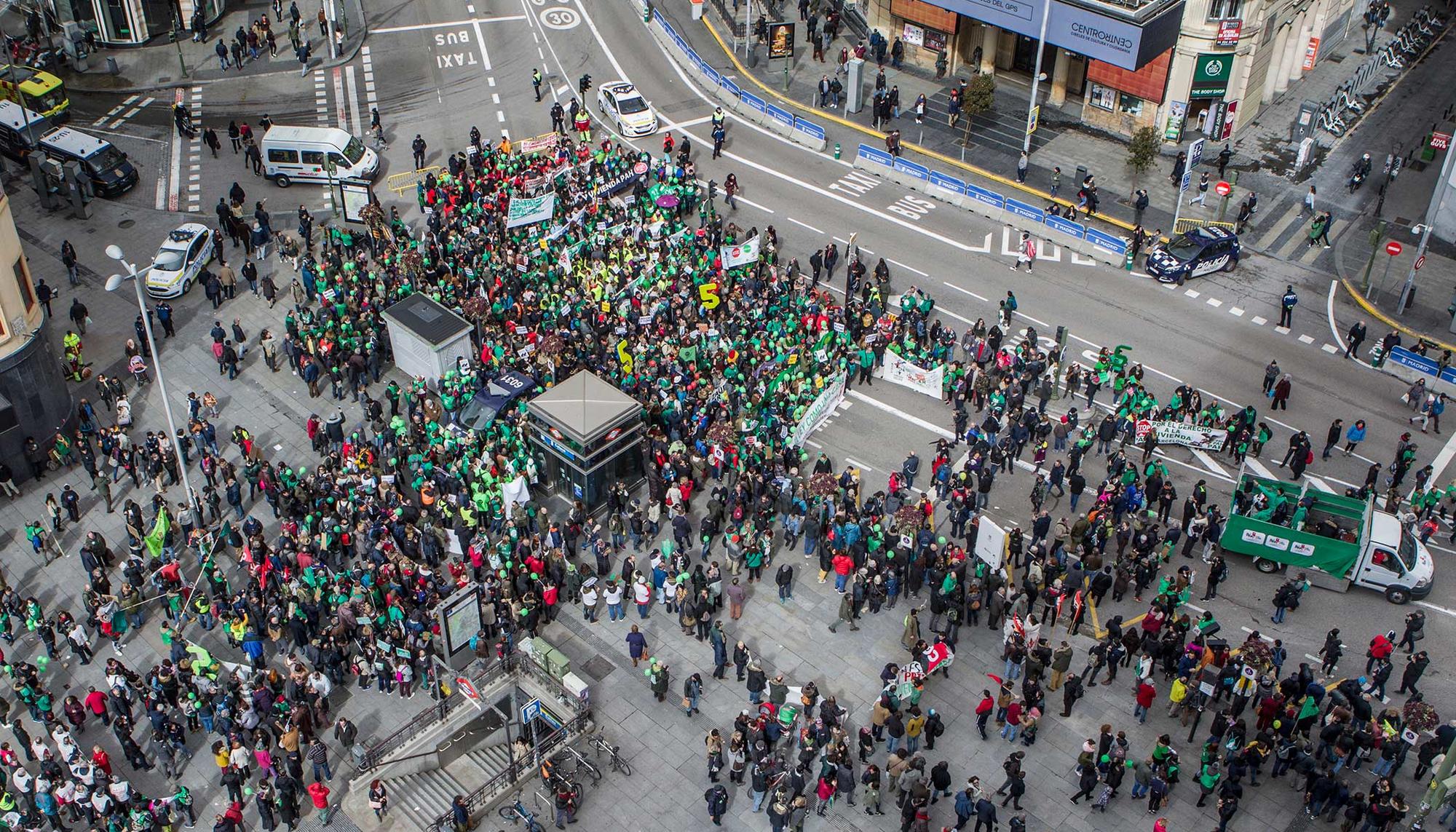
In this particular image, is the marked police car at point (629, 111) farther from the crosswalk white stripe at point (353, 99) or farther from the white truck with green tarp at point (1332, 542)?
the white truck with green tarp at point (1332, 542)

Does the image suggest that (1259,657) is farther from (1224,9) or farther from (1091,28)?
(1224,9)

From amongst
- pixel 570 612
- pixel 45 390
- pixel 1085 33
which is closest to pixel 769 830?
pixel 570 612

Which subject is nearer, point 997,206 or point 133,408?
point 133,408

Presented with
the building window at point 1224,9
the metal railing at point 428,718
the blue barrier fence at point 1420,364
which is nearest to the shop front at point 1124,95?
the building window at point 1224,9

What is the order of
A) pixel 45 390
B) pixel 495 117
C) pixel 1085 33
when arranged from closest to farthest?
pixel 45 390 < pixel 1085 33 < pixel 495 117

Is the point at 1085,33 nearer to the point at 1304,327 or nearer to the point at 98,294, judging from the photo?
the point at 1304,327

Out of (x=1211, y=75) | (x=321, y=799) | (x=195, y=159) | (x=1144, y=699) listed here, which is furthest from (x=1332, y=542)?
(x=195, y=159)

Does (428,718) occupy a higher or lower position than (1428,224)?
lower
